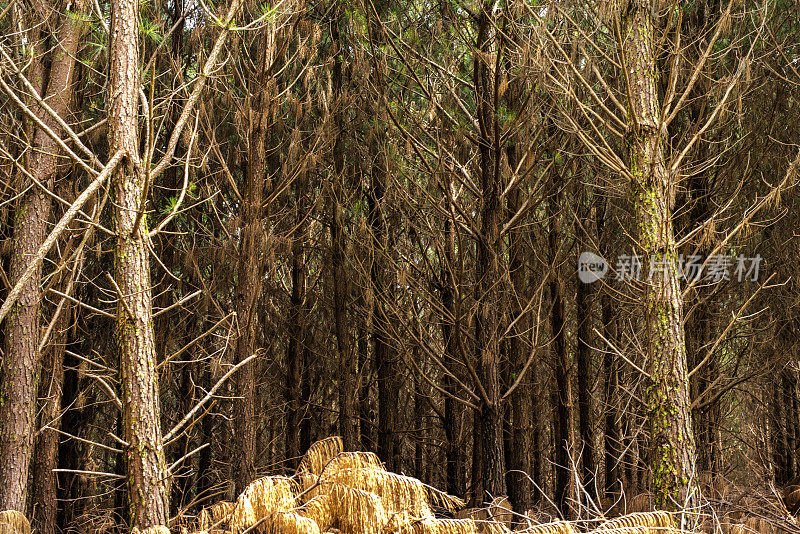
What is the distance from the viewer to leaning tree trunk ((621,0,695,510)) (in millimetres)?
3881

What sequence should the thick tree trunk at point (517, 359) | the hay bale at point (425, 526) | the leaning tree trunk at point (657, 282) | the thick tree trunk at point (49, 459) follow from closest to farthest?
1. the hay bale at point (425, 526)
2. the leaning tree trunk at point (657, 282)
3. the thick tree trunk at point (49, 459)
4. the thick tree trunk at point (517, 359)

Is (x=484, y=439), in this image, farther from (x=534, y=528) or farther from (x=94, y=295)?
(x=94, y=295)

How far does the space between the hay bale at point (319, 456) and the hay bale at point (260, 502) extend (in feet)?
1.17

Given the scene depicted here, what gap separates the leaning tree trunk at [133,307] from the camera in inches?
107

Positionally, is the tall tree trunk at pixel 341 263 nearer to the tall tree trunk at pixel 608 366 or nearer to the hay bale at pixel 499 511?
the tall tree trunk at pixel 608 366

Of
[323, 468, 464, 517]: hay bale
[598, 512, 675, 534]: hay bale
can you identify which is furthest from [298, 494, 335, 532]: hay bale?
[598, 512, 675, 534]: hay bale

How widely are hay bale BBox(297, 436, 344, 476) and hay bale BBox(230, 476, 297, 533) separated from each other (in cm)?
36

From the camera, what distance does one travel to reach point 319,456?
137 inches

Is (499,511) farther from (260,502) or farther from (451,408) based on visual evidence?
(451,408)

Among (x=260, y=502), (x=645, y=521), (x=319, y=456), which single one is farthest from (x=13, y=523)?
(x=645, y=521)

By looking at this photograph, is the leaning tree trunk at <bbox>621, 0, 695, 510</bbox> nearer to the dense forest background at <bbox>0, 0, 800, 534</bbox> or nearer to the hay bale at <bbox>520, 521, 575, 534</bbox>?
the dense forest background at <bbox>0, 0, 800, 534</bbox>

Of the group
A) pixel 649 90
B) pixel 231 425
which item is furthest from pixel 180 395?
pixel 649 90

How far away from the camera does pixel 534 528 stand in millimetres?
2709

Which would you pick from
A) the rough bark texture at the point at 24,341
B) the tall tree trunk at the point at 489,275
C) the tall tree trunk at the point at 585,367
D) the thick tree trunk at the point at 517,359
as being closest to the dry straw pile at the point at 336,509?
the tall tree trunk at the point at 489,275
